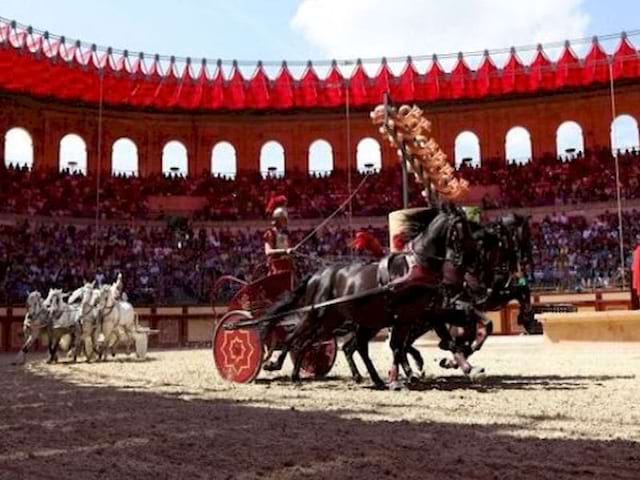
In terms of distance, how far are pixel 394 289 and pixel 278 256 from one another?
2647mm

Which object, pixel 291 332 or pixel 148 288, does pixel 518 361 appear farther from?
pixel 148 288

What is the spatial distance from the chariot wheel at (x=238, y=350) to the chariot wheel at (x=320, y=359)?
1245mm

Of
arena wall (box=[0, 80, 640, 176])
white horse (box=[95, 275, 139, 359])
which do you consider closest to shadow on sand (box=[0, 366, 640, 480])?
white horse (box=[95, 275, 139, 359])

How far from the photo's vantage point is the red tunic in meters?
10.9

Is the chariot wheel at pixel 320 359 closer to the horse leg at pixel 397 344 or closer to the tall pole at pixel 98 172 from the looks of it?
the horse leg at pixel 397 344

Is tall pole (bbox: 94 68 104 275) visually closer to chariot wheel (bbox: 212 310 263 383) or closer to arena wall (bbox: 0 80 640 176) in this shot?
arena wall (bbox: 0 80 640 176)

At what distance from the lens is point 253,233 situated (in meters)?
34.6

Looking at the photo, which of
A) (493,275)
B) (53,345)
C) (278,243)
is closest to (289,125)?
(53,345)

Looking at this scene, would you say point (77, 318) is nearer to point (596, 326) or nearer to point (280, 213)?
point (280, 213)

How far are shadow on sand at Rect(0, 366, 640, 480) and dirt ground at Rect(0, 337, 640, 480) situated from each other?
12 mm

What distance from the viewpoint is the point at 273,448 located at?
5.14 m

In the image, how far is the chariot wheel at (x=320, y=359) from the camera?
11.3m

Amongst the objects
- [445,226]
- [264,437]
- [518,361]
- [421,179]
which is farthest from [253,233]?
[264,437]

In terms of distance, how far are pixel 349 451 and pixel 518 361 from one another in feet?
32.2
